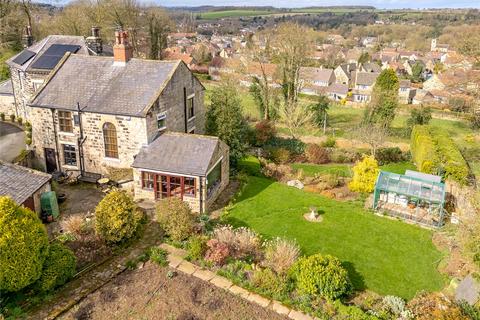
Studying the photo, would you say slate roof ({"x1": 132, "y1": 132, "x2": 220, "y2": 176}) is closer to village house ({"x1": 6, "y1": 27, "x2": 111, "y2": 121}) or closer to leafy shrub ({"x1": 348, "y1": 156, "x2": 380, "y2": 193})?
leafy shrub ({"x1": 348, "y1": 156, "x2": 380, "y2": 193})

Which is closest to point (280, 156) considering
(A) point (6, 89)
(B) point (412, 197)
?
(B) point (412, 197)

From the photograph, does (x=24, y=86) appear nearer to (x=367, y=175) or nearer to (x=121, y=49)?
(x=121, y=49)

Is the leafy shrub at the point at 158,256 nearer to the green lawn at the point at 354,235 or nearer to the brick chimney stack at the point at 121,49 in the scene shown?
the green lawn at the point at 354,235

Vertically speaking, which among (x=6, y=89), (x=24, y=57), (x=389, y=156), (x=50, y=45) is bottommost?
(x=389, y=156)

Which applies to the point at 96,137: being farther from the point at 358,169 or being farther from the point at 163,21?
the point at 163,21

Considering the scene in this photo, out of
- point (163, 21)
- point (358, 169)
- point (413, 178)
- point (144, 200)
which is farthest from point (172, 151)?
point (163, 21)

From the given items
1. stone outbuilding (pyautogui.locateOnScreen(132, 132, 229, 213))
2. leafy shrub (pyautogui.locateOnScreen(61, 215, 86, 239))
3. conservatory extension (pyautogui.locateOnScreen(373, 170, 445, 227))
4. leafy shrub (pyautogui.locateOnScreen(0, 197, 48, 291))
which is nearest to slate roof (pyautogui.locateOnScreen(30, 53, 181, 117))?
stone outbuilding (pyautogui.locateOnScreen(132, 132, 229, 213))
